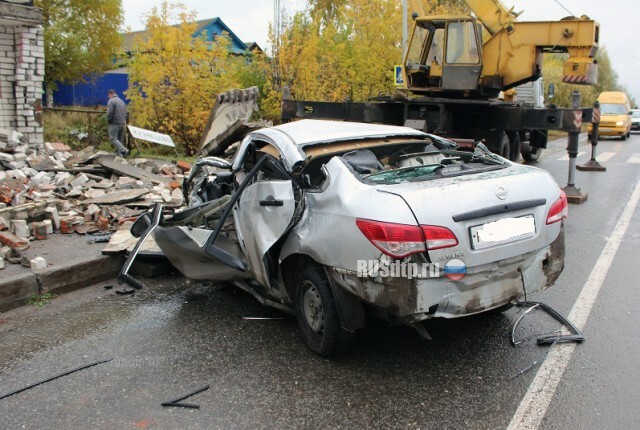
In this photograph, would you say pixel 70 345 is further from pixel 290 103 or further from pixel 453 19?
pixel 453 19

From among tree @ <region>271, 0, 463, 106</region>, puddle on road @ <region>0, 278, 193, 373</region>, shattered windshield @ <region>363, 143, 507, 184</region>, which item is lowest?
puddle on road @ <region>0, 278, 193, 373</region>

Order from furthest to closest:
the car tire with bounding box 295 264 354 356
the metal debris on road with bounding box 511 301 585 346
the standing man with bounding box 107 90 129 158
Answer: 1. the standing man with bounding box 107 90 129 158
2. the metal debris on road with bounding box 511 301 585 346
3. the car tire with bounding box 295 264 354 356

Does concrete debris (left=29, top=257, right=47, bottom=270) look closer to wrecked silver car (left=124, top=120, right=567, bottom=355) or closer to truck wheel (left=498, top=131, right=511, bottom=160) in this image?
wrecked silver car (left=124, top=120, right=567, bottom=355)

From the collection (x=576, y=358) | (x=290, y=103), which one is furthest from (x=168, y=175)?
(x=576, y=358)

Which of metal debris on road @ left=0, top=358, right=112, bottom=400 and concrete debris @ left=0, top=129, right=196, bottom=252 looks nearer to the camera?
metal debris on road @ left=0, top=358, right=112, bottom=400

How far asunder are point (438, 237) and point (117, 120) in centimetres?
1132

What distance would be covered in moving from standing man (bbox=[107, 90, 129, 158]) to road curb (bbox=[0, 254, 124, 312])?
7.31m

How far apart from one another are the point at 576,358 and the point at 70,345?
12.2ft

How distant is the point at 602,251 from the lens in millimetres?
6820

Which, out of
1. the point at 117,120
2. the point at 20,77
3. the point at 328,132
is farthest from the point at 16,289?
the point at 20,77

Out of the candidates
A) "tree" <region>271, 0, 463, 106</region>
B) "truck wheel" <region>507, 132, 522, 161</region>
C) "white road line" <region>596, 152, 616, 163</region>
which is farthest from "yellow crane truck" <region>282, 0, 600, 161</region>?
"white road line" <region>596, 152, 616, 163</region>

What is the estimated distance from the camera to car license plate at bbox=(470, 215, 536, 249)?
352cm

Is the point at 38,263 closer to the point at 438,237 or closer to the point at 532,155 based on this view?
the point at 438,237

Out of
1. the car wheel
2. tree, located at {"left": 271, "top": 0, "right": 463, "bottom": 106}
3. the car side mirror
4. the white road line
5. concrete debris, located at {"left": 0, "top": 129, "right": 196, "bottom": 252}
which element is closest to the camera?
the car side mirror
